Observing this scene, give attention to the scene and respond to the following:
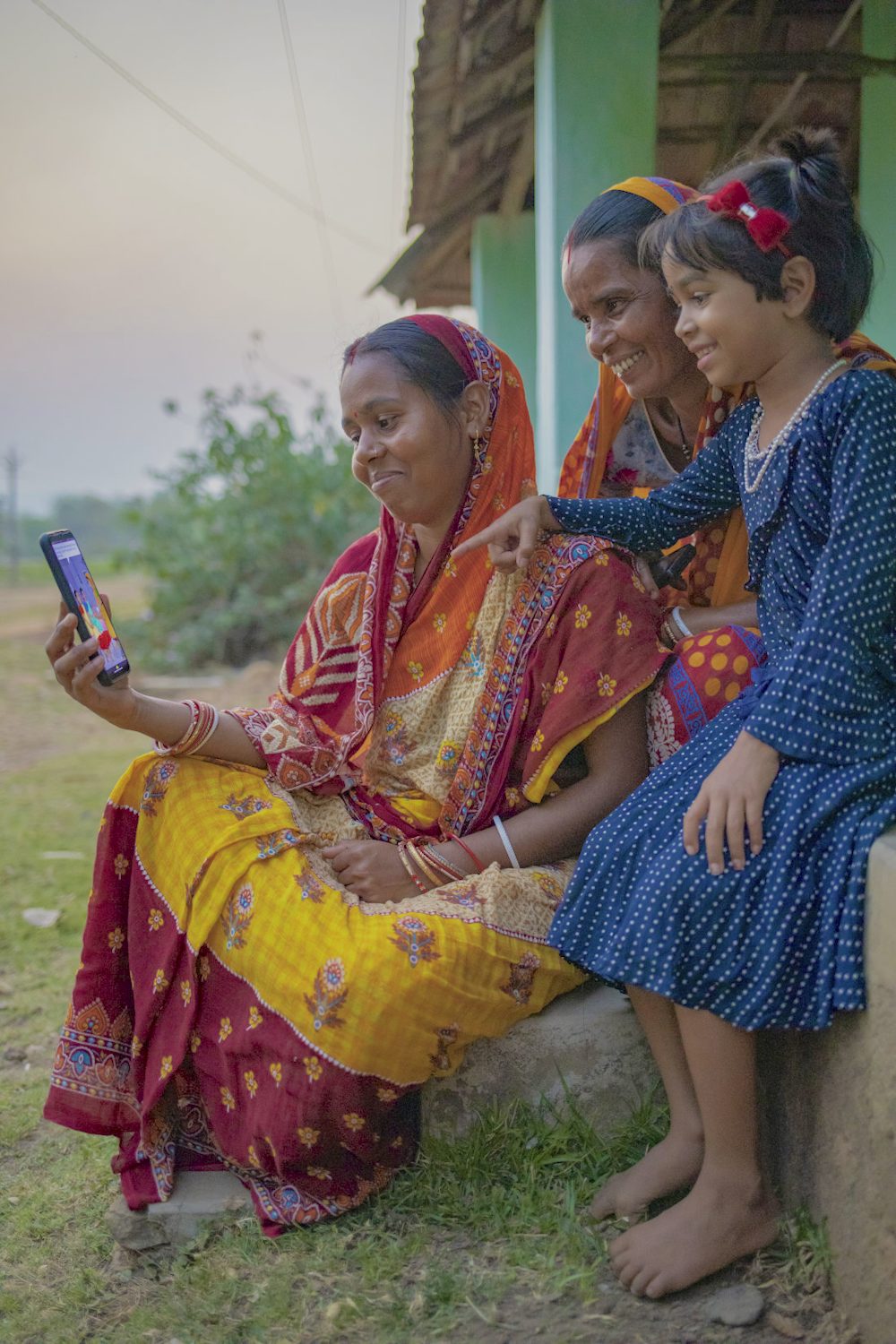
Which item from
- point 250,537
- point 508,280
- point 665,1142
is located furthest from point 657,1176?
point 250,537

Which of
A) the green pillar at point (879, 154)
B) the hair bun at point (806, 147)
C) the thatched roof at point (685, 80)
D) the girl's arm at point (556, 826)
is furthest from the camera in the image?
the green pillar at point (879, 154)

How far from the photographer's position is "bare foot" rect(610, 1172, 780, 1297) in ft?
6.83

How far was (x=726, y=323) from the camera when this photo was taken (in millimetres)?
2275

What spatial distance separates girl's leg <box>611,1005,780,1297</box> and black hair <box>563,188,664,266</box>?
1.70 metres

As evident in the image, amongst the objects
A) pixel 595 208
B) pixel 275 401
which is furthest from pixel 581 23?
pixel 275 401

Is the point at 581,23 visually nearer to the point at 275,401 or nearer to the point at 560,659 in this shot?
the point at 560,659

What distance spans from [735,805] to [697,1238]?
29.7 inches

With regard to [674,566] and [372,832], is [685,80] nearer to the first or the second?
[674,566]

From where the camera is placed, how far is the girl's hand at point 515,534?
2666mm

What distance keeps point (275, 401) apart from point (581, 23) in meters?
8.44

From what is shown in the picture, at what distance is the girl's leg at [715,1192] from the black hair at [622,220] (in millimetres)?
1696

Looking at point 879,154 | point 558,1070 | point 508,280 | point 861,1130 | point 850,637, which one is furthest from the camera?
point 508,280

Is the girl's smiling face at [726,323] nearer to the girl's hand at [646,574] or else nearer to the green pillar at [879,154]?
the girl's hand at [646,574]

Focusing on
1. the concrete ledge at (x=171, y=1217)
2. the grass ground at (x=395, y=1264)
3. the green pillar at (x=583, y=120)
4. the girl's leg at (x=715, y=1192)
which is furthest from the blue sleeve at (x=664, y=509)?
the green pillar at (x=583, y=120)
